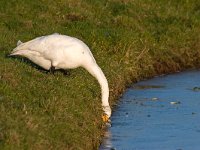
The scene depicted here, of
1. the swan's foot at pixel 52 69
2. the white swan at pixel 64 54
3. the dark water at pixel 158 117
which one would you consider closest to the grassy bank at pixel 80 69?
the swan's foot at pixel 52 69

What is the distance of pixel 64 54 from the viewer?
13922mm

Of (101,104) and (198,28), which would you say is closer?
(101,104)

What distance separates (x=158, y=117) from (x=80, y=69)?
6.04 feet

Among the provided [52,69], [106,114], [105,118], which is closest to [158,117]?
[106,114]

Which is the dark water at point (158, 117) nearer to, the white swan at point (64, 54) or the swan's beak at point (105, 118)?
the swan's beak at point (105, 118)

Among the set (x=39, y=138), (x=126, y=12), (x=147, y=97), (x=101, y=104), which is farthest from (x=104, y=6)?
(x=39, y=138)

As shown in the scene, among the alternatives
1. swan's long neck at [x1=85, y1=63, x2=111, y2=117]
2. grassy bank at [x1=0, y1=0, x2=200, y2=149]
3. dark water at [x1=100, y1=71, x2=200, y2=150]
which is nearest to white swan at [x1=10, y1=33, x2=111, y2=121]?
swan's long neck at [x1=85, y1=63, x2=111, y2=117]

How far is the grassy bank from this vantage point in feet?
34.8

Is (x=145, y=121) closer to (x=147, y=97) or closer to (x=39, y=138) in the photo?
(x=147, y=97)

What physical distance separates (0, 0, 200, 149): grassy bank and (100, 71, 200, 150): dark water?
390mm

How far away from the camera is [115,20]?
22.8 m

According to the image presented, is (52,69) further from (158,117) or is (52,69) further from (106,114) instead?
(158,117)

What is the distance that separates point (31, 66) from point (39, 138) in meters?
5.42

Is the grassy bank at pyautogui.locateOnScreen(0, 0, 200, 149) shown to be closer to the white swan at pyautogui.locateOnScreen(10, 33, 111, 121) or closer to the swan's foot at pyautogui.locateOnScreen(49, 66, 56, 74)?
the swan's foot at pyautogui.locateOnScreen(49, 66, 56, 74)
